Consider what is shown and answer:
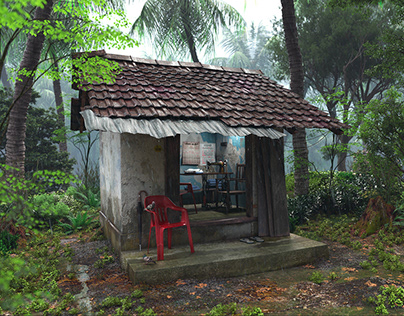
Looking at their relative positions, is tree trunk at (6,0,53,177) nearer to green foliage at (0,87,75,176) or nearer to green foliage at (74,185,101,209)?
green foliage at (74,185,101,209)

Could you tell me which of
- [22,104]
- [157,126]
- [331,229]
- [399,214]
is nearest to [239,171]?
[331,229]

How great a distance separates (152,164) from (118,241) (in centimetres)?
150

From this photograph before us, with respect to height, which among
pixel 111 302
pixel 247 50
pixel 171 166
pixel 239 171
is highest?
pixel 247 50

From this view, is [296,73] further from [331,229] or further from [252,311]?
[252,311]

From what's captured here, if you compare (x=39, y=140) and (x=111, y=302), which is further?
(x=39, y=140)

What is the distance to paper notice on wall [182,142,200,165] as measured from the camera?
10374 mm

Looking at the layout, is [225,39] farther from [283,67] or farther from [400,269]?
[400,269]

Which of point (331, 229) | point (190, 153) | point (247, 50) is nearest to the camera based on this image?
point (331, 229)

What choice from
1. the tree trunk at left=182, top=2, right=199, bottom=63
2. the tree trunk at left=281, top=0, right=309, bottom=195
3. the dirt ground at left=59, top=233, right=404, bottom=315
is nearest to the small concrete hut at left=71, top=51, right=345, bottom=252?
the dirt ground at left=59, top=233, right=404, bottom=315

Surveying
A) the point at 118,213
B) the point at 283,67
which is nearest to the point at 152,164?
the point at 118,213

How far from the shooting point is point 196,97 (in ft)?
19.5

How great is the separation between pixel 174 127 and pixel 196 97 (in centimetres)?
127

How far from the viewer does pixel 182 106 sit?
5406mm

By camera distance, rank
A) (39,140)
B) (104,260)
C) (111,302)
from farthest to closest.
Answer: (39,140) → (104,260) → (111,302)
